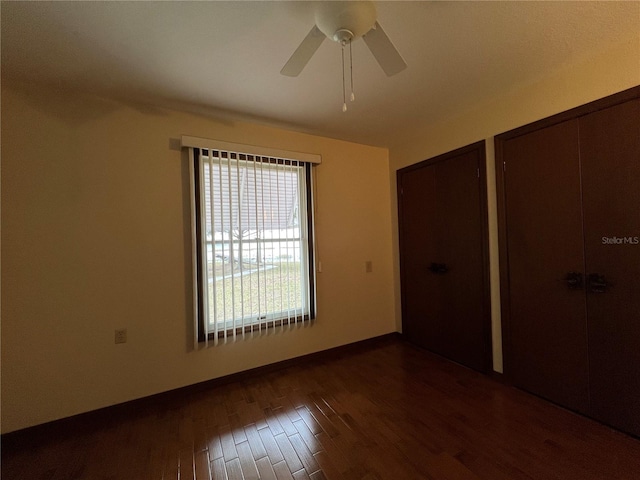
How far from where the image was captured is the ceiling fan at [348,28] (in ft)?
3.68

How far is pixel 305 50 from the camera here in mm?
1276

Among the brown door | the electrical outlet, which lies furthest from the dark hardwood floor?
the electrical outlet

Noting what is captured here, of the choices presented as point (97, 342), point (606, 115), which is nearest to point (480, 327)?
point (606, 115)

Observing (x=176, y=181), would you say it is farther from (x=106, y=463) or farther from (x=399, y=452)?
(x=399, y=452)

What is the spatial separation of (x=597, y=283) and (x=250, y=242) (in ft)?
8.77

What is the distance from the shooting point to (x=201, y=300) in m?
2.31

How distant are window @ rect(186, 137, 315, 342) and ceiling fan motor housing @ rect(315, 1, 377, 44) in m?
1.50

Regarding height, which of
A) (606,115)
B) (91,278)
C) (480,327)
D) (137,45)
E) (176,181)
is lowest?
(480,327)

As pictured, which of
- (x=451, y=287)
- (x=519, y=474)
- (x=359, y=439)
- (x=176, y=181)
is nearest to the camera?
(x=519, y=474)

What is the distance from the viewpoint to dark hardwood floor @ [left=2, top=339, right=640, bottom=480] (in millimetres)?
1469

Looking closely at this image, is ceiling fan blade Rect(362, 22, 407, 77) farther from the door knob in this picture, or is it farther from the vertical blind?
the door knob

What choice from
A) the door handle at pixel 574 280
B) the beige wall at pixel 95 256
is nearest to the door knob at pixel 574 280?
the door handle at pixel 574 280

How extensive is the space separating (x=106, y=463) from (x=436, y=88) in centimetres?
348

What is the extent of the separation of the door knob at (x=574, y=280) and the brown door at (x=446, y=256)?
597 millimetres
